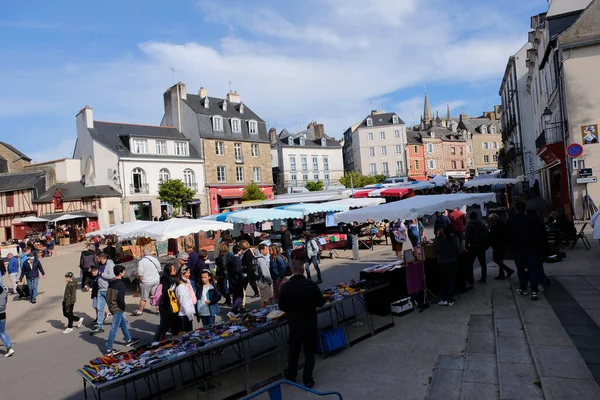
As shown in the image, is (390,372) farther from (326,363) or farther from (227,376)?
(227,376)

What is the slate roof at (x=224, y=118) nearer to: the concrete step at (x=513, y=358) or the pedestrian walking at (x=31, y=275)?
the pedestrian walking at (x=31, y=275)

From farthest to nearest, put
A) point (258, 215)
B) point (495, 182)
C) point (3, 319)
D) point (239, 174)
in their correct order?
point (239, 174) → point (495, 182) → point (258, 215) → point (3, 319)

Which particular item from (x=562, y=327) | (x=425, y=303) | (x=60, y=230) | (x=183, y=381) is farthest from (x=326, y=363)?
(x=60, y=230)

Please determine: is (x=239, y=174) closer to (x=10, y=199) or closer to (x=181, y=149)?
(x=181, y=149)

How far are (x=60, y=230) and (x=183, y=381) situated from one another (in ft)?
103

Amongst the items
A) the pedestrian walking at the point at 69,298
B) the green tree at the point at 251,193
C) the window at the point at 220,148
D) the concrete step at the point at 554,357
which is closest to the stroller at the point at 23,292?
the pedestrian walking at the point at 69,298

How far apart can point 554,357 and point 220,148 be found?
3839 cm

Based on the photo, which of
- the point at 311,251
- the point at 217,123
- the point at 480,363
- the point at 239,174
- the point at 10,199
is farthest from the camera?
the point at 239,174

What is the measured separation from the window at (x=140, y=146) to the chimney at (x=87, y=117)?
4.13 metres

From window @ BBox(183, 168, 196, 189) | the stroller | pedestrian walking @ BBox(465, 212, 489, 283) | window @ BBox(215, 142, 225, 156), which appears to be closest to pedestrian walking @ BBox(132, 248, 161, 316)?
the stroller

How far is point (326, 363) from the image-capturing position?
5.94m

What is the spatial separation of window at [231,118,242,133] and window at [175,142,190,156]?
5563 millimetres

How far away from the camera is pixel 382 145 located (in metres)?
59.3

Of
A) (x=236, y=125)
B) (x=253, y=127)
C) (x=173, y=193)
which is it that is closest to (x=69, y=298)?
(x=173, y=193)
